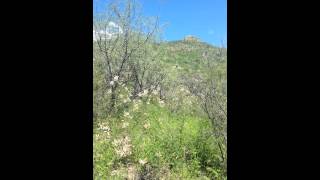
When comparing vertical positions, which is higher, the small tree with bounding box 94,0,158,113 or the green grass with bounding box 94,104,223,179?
the small tree with bounding box 94,0,158,113

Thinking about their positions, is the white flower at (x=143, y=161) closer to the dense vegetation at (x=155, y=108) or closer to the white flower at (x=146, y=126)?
the dense vegetation at (x=155, y=108)

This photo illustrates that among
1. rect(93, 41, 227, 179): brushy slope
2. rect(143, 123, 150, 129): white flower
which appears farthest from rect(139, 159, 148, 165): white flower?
rect(143, 123, 150, 129): white flower

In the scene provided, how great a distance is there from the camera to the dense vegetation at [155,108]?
406 centimetres

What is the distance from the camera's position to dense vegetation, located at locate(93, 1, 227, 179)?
13.3 feet

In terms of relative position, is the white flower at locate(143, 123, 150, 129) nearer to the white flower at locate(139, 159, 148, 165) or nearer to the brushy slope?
the brushy slope

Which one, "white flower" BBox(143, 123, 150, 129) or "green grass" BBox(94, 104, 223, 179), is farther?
"white flower" BBox(143, 123, 150, 129)

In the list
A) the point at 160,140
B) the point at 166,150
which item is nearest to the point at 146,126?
the point at 160,140

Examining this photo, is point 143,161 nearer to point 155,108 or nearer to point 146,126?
point 146,126
